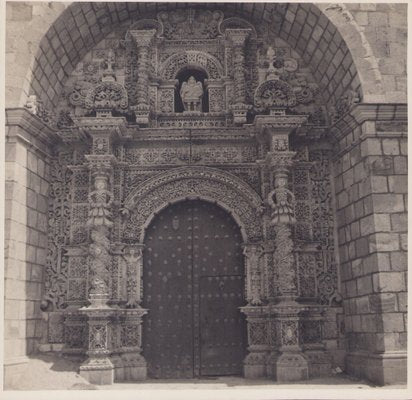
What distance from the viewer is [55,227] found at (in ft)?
25.6

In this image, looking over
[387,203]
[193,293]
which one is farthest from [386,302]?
[193,293]

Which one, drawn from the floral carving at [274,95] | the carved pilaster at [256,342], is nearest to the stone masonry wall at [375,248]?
the floral carving at [274,95]

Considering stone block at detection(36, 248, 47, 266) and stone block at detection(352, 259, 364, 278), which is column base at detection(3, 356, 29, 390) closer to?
stone block at detection(36, 248, 47, 266)

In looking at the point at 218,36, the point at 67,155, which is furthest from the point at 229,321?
the point at 218,36

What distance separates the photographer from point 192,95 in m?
8.10

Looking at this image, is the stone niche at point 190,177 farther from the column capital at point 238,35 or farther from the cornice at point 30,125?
the cornice at point 30,125

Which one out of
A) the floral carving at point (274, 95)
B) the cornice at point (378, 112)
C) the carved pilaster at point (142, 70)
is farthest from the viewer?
the carved pilaster at point (142, 70)

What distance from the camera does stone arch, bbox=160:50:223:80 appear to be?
324 inches

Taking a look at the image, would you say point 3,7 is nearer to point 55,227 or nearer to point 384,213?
point 55,227

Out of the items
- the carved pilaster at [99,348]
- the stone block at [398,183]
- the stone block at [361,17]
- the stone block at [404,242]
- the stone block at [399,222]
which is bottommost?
the carved pilaster at [99,348]

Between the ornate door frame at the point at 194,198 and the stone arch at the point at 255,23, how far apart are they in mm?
1909

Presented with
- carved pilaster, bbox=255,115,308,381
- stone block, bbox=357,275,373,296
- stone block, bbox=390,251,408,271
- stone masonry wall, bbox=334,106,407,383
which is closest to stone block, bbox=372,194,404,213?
stone masonry wall, bbox=334,106,407,383

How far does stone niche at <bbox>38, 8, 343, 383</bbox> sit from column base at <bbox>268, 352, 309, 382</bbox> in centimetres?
2

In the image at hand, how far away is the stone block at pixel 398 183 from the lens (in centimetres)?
677
